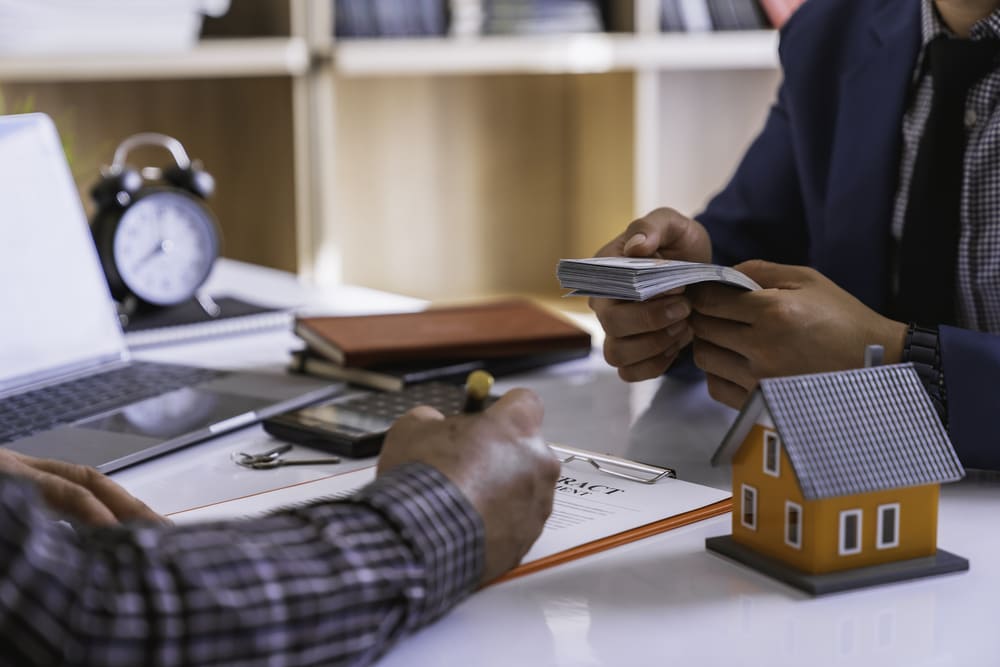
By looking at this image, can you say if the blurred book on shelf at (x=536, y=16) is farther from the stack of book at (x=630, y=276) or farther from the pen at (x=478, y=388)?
the pen at (x=478, y=388)

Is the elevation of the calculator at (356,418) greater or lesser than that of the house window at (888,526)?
lesser

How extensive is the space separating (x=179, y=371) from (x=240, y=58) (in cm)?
148

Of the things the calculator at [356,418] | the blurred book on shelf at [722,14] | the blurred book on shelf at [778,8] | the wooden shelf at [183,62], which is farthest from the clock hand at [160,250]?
the blurred book on shelf at [778,8]

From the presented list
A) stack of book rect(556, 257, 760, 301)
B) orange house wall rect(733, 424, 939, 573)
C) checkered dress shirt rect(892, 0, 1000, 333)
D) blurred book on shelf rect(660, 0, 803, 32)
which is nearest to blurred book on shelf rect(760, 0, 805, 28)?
blurred book on shelf rect(660, 0, 803, 32)

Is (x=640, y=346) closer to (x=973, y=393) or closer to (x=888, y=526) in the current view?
(x=973, y=393)

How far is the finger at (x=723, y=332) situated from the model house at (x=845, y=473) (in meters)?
0.27

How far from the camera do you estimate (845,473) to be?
2.21 ft

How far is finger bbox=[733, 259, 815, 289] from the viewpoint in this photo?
101cm

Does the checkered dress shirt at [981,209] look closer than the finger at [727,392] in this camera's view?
No

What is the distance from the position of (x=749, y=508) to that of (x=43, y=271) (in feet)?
2.82

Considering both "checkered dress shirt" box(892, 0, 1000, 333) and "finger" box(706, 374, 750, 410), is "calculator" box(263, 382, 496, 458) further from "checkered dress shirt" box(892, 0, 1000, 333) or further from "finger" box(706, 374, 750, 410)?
"checkered dress shirt" box(892, 0, 1000, 333)

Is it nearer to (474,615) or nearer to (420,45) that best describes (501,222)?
(420,45)

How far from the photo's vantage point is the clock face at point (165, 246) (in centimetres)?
156

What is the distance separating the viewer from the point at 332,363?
1.27 metres
